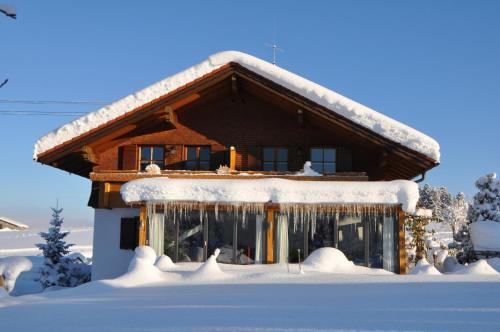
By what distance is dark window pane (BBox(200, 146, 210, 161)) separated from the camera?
50.8 ft

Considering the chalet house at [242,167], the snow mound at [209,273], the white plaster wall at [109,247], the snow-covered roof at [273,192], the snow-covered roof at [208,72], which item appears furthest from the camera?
the white plaster wall at [109,247]

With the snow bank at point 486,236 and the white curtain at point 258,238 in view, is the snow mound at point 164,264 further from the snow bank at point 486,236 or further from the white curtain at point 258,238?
the snow bank at point 486,236

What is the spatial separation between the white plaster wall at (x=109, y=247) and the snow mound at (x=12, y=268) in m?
6.00

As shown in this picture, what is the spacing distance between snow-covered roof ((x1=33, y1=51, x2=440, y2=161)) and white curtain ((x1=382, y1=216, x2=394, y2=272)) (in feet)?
8.08

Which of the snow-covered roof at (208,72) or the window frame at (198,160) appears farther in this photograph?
the window frame at (198,160)

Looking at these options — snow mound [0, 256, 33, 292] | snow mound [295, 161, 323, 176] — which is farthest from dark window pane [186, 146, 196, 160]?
snow mound [0, 256, 33, 292]

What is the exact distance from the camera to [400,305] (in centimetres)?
671

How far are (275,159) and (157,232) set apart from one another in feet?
14.2

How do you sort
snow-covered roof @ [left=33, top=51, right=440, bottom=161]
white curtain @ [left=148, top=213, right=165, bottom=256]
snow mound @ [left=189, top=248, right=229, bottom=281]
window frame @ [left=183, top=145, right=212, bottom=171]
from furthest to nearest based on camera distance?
window frame @ [left=183, top=145, right=212, bottom=171] → snow-covered roof @ [left=33, top=51, right=440, bottom=161] → white curtain @ [left=148, top=213, right=165, bottom=256] → snow mound @ [left=189, top=248, right=229, bottom=281]

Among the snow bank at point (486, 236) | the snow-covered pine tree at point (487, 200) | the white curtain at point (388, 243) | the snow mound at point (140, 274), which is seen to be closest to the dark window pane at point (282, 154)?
the white curtain at point (388, 243)

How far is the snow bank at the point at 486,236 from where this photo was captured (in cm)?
1800

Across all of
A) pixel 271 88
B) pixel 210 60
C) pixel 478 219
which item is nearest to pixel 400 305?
pixel 271 88

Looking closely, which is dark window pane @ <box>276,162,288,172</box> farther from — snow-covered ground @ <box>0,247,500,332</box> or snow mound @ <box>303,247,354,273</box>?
→ snow-covered ground @ <box>0,247,500,332</box>

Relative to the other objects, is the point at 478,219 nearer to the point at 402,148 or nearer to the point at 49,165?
the point at 402,148
